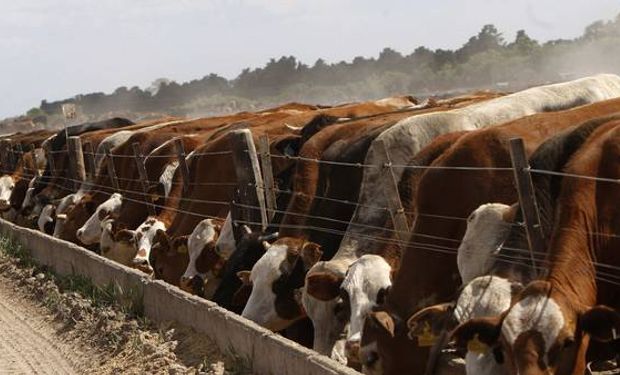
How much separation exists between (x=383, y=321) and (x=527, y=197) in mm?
Answer: 1369

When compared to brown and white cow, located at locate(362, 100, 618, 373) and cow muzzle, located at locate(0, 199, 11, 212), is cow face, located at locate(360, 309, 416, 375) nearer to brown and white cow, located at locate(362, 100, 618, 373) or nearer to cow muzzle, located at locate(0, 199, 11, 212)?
brown and white cow, located at locate(362, 100, 618, 373)

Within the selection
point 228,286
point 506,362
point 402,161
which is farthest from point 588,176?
point 228,286

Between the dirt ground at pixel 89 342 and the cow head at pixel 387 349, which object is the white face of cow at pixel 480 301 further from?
the dirt ground at pixel 89 342

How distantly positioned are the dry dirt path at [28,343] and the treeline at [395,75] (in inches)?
887

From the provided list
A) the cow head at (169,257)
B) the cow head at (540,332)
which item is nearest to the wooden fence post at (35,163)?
the cow head at (169,257)

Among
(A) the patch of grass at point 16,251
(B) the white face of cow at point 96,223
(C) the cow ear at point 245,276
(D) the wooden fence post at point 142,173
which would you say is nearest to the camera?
(C) the cow ear at point 245,276

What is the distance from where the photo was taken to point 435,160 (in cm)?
844

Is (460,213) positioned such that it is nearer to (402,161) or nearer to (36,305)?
(402,161)

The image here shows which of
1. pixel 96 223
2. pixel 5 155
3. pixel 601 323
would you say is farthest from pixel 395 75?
pixel 601 323

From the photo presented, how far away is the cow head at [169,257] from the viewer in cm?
1212

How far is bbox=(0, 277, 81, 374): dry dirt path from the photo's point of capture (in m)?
10.2

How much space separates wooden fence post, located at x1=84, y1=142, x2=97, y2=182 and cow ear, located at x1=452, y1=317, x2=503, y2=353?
13.5 m

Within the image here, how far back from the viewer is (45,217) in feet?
61.6

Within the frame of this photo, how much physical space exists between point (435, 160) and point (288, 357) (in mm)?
2032
